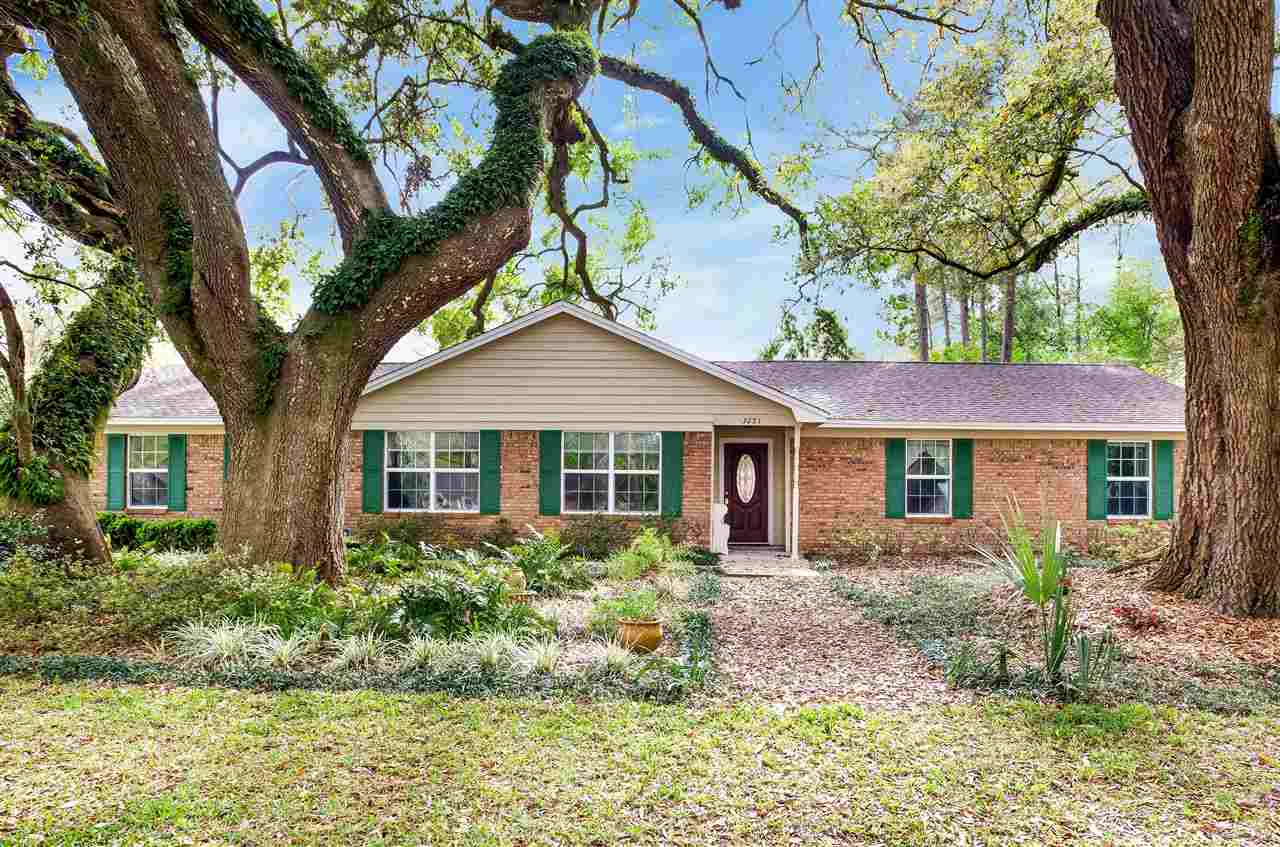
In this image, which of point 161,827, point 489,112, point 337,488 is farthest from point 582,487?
point 161,827

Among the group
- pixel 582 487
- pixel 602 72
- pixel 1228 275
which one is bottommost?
pixel 582 487

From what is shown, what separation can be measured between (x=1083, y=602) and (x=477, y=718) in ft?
21.8

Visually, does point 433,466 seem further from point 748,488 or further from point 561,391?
point 748,488

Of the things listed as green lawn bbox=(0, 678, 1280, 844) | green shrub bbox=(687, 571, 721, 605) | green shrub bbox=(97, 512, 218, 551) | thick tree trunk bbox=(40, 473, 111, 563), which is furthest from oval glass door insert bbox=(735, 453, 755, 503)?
thick tree trunk bbox=(40, 473, 111, 563)

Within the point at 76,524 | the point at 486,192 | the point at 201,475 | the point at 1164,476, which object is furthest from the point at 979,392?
the point at 201,475

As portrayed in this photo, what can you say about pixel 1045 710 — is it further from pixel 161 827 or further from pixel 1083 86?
pixel 1083 86

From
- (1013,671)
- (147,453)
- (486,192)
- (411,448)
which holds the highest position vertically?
(486,192)

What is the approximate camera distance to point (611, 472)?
13.2 m

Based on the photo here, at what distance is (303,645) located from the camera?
19.9 ft

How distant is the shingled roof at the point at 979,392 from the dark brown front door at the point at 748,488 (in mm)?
1499

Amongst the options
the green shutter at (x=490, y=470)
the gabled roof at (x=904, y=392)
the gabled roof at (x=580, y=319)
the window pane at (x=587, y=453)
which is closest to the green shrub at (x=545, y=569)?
the green shutter at (x=490, y=470)

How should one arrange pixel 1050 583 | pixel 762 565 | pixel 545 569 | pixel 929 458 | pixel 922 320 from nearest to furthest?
pixel 1050 583, pixel 545 569, pixel 762 565, pixel 929 458, pixel 922 320

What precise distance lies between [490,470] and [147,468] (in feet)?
22.9

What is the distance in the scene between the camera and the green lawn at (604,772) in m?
3.42
